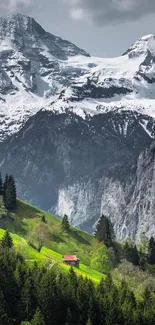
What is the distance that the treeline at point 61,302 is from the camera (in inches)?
4232

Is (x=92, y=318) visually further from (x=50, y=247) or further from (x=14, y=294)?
(x=50, y=247)

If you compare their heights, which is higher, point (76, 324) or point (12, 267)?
point (12, 267)

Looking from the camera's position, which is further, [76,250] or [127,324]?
[76,250]

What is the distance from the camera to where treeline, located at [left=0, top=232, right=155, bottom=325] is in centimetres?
10750

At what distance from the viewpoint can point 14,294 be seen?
109125mm

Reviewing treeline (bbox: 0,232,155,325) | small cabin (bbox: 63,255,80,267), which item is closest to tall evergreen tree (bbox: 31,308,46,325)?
treeline (bbox: 0,232,155,325)

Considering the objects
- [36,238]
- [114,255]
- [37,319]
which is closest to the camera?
[37,319]

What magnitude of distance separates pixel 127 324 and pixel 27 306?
20.4 m

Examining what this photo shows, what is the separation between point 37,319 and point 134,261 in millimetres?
99120

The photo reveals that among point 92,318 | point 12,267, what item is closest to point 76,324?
point 92,318

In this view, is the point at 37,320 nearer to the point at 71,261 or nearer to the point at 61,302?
the point at 61,302

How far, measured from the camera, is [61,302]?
111250 millimetres

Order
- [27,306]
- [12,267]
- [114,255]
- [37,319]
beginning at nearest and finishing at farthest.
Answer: [37,319] < [27,306] < [12,267] < [114,255]

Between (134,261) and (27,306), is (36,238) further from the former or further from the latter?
(27,306)
